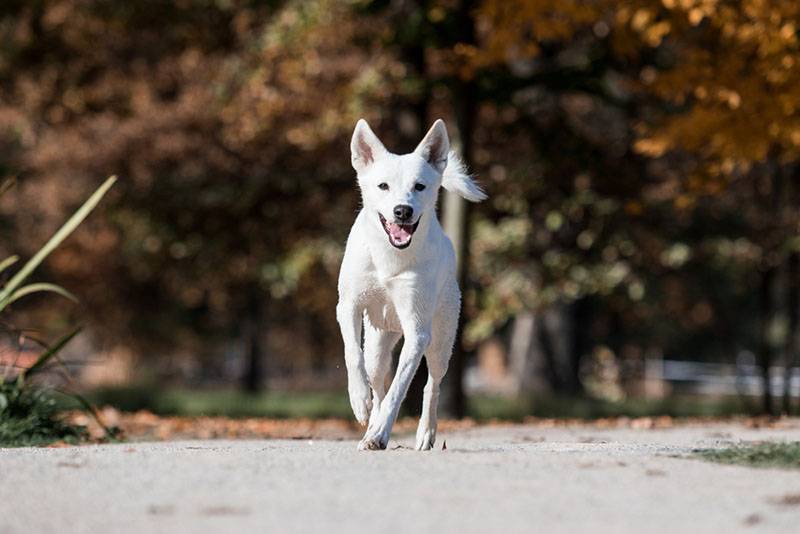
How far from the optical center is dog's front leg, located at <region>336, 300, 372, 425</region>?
7.34 metres

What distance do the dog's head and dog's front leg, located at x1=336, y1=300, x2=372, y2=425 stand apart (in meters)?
0.53

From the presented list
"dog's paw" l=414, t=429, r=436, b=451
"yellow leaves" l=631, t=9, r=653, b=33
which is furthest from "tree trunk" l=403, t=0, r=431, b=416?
"dog's paw" l=414, t=429, r=436, b=451

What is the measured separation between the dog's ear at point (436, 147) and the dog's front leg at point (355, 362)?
3.09 ft

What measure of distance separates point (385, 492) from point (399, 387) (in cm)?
154

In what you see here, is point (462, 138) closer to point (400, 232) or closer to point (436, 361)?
point (436, 361)

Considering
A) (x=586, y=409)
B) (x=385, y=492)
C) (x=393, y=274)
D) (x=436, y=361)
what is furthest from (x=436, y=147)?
(x=586, y=409)

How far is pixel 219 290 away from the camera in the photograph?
3047 cm

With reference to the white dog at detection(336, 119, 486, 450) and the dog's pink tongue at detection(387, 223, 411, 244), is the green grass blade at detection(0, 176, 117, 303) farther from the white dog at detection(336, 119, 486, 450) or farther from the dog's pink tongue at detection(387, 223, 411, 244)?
the dog's pink tongue at detection(387, 223, 411, 244)

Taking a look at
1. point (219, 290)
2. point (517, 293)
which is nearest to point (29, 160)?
point (219, 290)

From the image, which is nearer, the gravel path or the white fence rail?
the gravel path

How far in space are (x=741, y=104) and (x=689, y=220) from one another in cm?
791

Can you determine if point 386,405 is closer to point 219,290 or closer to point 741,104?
point 741,104

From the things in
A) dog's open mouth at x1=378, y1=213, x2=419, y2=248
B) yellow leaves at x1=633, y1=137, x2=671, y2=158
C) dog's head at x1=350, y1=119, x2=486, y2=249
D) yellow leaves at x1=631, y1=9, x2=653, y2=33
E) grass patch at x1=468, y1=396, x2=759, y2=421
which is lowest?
grass patch at x1=468, y1=396, x2=759, y2=421

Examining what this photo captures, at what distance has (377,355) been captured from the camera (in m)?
8.01
